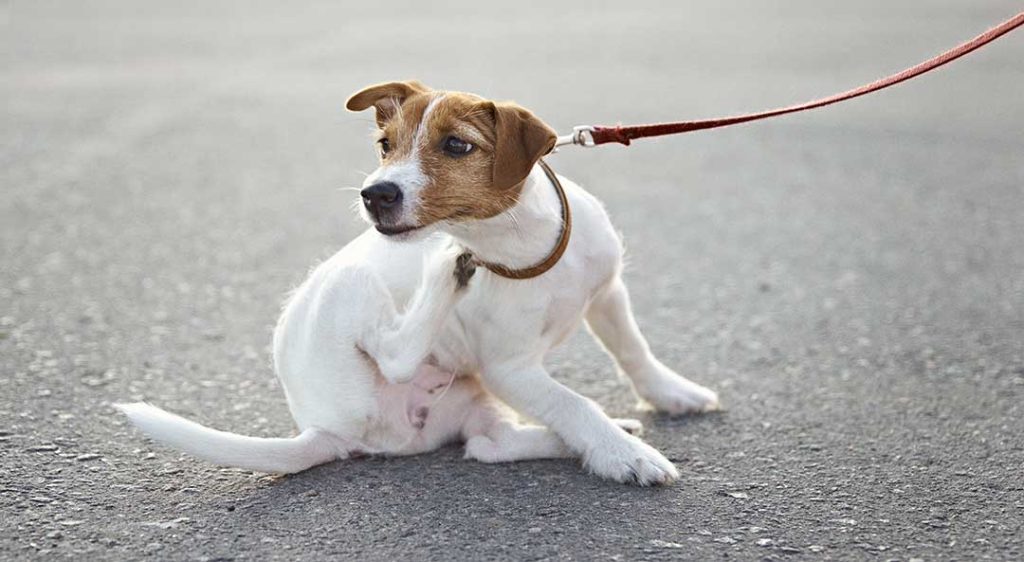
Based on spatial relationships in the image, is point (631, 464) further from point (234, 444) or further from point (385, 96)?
point (385, 96)

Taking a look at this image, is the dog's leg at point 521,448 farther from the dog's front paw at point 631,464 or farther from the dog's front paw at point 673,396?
Result: the dog's front paw at point 673,396

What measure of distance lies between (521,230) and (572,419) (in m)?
0.65

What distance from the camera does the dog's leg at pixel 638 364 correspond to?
15.1ft

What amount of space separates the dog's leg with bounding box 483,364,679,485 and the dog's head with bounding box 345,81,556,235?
1.93ft

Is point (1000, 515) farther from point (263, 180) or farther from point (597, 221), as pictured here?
point (263, 180)

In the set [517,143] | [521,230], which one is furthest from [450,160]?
[521,230]

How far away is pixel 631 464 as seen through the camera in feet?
13.1

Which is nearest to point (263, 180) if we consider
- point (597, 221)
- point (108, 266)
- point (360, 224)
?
point (360, 224)

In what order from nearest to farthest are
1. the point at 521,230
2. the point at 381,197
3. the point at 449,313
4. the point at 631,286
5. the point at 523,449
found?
the point at 381,197 < the point at 521,230 < the point at 449,313 < the point at 523,449 < the point at 631,286

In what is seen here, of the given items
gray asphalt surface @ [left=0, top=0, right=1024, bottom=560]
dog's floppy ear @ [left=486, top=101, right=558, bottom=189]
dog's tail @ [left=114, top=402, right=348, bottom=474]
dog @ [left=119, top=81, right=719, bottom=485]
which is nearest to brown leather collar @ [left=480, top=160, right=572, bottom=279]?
dog @ [left=119, top=81, right=719, bottom=485]

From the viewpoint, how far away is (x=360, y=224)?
7.84 m

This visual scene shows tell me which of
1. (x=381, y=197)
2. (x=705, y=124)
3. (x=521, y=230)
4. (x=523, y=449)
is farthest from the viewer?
(x=705, y=124)

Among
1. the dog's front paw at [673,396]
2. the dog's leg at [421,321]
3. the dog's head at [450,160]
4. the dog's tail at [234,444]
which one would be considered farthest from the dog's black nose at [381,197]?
the dog's front paw at [673,396]

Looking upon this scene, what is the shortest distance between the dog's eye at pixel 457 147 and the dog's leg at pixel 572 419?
2.44 ft
